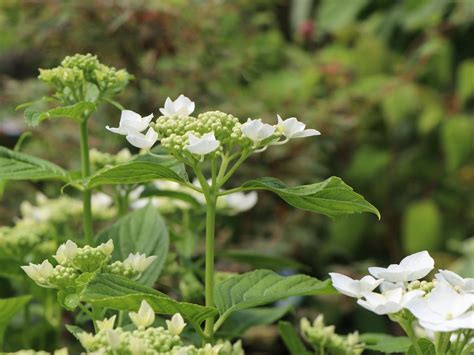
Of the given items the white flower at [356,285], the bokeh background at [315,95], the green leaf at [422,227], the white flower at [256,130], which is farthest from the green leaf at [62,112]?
the green leaf at [422,227]

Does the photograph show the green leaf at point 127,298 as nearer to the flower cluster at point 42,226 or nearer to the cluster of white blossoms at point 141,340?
the cluster of white blossoms at point 141,340

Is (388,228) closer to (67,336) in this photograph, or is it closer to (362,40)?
(362,40)

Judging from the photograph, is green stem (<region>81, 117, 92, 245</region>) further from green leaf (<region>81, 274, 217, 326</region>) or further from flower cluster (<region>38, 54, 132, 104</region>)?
green leaf (<region>81, 274, 217, 326</region>)

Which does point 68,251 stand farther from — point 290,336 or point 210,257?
point 290,336

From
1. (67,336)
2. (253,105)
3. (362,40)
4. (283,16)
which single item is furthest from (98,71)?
(283,16)

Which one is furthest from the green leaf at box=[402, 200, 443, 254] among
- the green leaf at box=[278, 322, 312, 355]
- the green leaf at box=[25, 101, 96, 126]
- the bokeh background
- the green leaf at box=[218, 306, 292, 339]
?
the green leaf at box=[25, 101, 96, 126]

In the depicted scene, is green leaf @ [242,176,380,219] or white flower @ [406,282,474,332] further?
green leaf @ [242,176,380,219]
